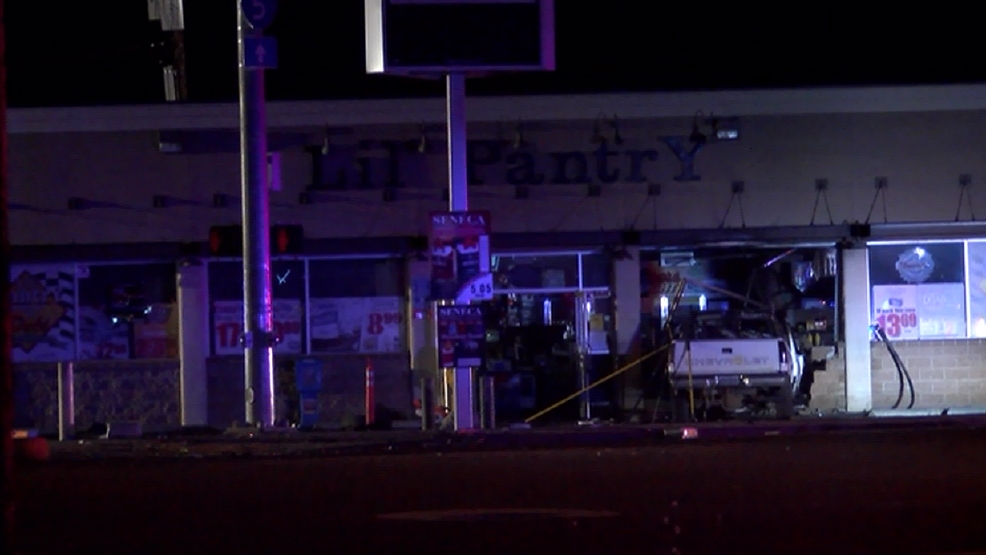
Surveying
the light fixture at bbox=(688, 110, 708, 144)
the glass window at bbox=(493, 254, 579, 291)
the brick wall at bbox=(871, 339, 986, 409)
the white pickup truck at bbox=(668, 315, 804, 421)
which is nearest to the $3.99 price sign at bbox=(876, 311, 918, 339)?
the brick wall at bbox=(871, 339, 986, 409)

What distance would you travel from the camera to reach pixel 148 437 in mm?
22016

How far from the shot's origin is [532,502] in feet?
41.1

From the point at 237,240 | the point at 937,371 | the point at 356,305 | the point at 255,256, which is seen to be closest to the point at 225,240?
the point at 237,240

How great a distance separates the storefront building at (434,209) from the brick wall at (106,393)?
4cm

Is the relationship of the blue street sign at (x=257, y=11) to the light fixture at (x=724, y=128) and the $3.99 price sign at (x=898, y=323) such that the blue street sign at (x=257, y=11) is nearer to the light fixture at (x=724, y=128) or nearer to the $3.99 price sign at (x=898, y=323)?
the light fixture at (x=724, y=128)

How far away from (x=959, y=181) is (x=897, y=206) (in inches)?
51.1

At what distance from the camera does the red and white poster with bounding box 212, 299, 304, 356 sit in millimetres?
26828

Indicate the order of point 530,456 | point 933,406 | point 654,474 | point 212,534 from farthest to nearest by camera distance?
1. point 933,406
2. point 530,456
3. point 654,474
4. point 212,534

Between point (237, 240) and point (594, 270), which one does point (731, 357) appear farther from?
point (237, 240)

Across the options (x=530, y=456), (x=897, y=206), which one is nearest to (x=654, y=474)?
(x=530, y=456)

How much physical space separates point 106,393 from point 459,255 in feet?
29.8

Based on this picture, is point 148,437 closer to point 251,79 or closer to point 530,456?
point 251,79

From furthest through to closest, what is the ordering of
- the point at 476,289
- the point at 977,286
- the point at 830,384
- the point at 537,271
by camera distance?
the point at 977,286 → the point at 537,271 → the point at 830,384 → the point at 476,289

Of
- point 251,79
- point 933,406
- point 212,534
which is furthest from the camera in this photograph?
point 933,406
